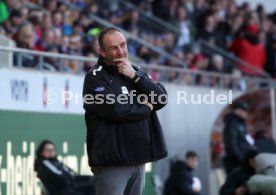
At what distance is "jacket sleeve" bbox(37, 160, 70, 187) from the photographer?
10.1 m

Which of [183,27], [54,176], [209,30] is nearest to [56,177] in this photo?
[54,176]

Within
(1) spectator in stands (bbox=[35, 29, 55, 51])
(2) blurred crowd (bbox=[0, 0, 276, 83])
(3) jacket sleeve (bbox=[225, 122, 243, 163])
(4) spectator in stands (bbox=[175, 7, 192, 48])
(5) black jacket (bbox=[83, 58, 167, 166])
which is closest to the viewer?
(5) black jacket (bbox=[83, 58, 167, 166])

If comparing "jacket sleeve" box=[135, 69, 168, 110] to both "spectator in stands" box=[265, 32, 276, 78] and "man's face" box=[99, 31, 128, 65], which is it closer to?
"man's face" box=[99, 31, 128, 65]

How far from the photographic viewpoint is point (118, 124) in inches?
245

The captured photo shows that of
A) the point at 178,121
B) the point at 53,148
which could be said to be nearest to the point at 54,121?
the point at 53,148

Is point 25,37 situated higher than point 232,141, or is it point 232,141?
point 25,37

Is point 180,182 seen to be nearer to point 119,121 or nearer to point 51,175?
point 51,175

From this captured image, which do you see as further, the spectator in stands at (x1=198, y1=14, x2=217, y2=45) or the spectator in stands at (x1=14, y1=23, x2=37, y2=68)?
the spectator in stands at (x1=198, y1=14, x2=217, y2=45)

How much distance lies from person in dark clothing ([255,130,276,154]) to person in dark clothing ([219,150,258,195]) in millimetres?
2625

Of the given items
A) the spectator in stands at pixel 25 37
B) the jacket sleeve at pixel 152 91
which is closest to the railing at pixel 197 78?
the spectator in stands at pixel 25 37

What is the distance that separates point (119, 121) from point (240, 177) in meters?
4.04

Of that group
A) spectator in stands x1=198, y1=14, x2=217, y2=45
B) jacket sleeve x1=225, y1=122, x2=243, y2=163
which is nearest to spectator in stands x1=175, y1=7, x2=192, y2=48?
spectator in stands x1=198, y1=14, x2=217, y2=45

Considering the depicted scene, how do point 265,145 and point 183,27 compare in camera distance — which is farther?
point 183,27

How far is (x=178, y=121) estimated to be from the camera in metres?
13.3
